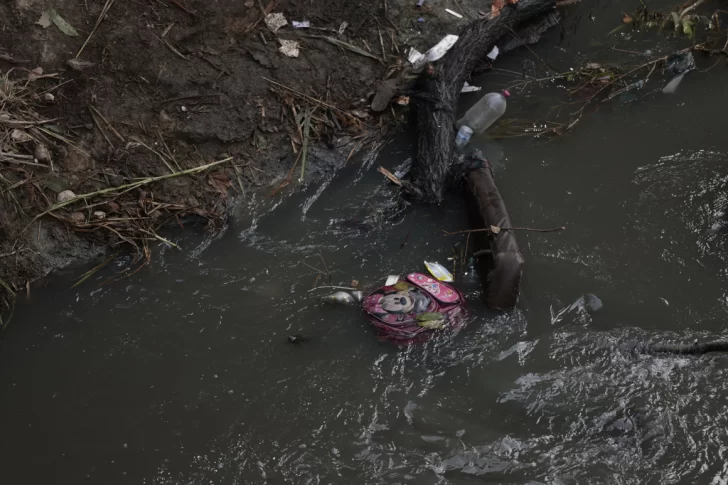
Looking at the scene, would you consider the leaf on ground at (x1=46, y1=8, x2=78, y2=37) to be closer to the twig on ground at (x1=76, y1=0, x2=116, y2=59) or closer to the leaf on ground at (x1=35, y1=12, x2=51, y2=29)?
the leaf on ground at (x1=35, y1=12, x2=51, y2=29)

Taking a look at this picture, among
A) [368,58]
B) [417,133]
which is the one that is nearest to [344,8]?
[368,58]

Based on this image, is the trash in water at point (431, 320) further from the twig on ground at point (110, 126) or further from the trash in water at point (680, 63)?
the trash in water at point (680, 63)

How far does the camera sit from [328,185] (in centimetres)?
457

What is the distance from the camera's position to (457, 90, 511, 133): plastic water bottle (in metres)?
4.77

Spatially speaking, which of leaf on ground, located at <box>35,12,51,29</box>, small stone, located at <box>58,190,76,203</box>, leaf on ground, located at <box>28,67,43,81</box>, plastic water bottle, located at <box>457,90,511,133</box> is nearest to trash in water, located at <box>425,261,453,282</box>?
plastic water bottle, located at <box>457,90,511,133</box>

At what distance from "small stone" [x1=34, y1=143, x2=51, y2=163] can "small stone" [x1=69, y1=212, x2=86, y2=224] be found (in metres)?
0.42

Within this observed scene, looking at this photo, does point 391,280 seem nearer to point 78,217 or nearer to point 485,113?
point 485,113

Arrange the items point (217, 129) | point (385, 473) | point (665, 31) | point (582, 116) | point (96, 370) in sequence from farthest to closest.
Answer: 1. point (665, 31)
2. point (582, 116)
3. point (217, 129)
4. point (96, 370)
5. point (385, 473)

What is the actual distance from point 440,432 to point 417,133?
91.5 inches

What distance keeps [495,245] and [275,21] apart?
2574 millimetres

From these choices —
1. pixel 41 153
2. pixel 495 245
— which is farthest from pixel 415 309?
pixel 41 153

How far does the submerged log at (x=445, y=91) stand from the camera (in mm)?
4316

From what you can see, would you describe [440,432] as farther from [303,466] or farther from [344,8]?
[344,8]

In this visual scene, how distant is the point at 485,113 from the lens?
480 cm
